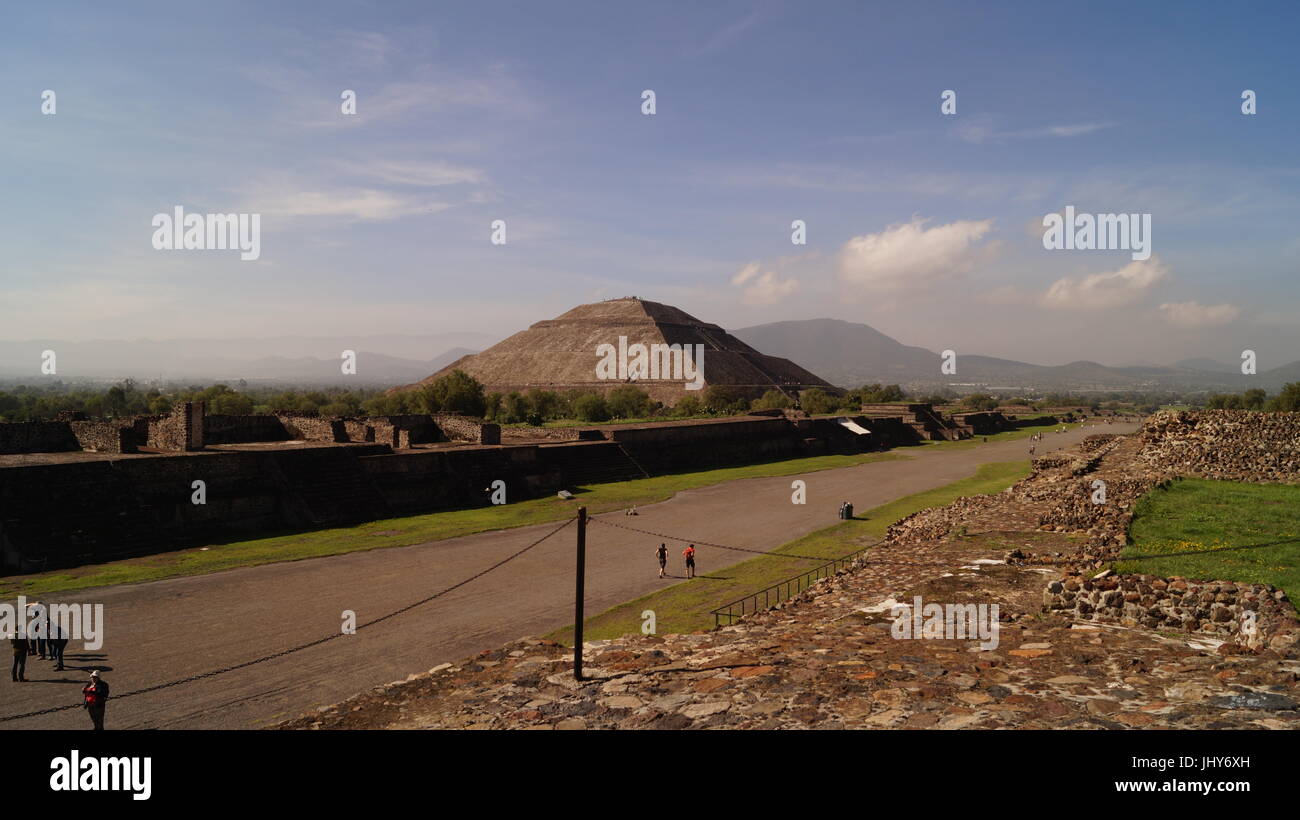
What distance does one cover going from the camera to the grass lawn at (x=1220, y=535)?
10.7 meters

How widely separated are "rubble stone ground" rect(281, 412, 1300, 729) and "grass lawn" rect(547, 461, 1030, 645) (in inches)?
94.6

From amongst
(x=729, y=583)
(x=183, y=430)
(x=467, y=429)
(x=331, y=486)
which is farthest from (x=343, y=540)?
(x=467, y=429)

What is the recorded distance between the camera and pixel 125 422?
31984mm

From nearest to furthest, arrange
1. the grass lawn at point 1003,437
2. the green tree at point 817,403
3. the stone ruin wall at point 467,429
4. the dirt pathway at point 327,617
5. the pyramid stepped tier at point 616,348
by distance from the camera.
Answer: the dirt pathway at point 327,617 < the stone ruin wall at point 467,429 < the grass lawn at point 1003,437 < the green tree at point 817,403 < the pyramid stepped tier at point 616,348

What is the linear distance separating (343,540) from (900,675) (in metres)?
19.2

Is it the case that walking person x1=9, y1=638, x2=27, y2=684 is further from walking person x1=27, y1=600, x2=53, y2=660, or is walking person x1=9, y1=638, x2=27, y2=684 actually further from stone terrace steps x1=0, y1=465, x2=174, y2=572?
stone terrace steps x1=0, y1=465, x2=174, y2=572

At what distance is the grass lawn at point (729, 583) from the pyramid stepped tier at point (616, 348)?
6677cm

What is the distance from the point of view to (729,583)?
17219 mm

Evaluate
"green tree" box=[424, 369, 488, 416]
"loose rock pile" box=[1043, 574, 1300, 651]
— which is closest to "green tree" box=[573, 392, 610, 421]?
"green tree" box=[424, 369, 488, 416]

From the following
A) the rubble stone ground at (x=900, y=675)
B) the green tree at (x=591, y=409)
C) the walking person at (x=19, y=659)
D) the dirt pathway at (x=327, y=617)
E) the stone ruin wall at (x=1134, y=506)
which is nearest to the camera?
the rubble stone ground at (x=900, y=675)

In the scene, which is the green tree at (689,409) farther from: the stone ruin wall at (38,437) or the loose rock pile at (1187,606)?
the loose rock pile at (1187,606)

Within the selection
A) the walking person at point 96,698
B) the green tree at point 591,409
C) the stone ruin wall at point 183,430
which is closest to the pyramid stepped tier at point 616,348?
the green tree at point 591,409

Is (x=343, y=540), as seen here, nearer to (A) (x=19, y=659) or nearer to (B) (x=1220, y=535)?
(A) (x=19, y=659)
